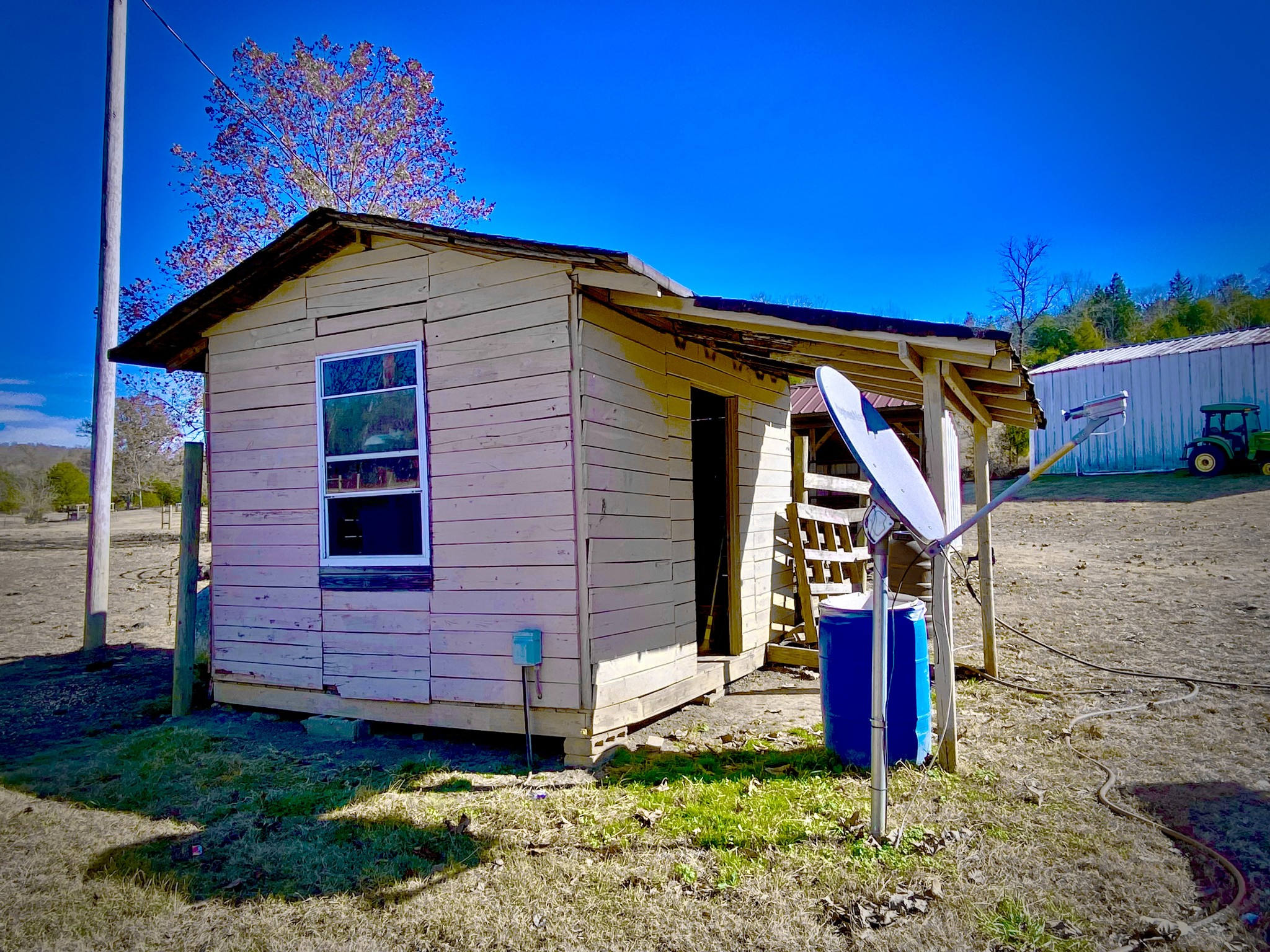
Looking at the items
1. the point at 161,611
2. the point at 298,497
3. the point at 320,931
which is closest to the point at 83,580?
the point at 161,611

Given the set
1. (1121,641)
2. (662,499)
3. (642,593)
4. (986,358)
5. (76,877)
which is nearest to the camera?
(76,877)

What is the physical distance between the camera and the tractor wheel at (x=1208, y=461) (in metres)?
19.5

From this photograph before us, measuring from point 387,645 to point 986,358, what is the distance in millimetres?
4609

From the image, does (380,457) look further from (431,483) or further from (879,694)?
(879,694)

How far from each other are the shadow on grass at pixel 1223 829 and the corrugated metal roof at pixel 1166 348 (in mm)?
22153

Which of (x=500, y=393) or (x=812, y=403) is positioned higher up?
(x=812, y=403)

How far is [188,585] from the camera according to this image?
660 cm

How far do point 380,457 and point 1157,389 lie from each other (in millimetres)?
24147

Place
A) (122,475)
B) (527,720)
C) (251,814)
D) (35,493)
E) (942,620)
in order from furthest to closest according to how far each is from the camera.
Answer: (35,493)
(122,475)
(527,720)
(942,620)
(251,814)

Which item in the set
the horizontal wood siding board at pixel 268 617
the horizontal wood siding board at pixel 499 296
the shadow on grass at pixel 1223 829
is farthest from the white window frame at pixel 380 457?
the shadow on grass at pixel 1223 829

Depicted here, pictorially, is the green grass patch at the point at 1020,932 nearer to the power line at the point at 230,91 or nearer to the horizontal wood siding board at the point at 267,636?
the horizontal wood siding board at the point at 267,636

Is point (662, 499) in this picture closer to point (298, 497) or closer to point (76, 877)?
point (298, 497)

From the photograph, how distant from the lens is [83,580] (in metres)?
15.0

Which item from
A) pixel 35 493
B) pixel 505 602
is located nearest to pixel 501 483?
pixel 505 602
